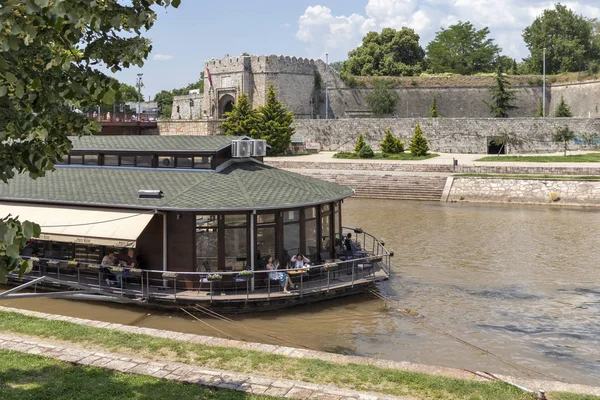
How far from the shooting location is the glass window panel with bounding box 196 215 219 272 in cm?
1390

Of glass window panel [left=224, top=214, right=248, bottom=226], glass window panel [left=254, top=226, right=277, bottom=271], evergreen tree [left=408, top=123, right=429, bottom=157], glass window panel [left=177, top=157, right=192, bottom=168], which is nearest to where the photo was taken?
glass window panel [left=224, top=214, right=248, bottom=226]

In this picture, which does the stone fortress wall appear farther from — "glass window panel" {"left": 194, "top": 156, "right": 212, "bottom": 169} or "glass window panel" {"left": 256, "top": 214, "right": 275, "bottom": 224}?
"glass window panel" {"left": 256, "top": 214, "right": 275, "bottom": 224}

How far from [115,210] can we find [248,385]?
298 inches

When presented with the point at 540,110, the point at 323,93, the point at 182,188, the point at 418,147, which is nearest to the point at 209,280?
the point at 182,188

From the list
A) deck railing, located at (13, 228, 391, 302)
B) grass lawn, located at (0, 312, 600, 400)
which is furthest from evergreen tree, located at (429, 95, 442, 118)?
grass lawn, located at (0, 312, 600, 400)

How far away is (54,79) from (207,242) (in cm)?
828

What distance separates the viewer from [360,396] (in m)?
8.07

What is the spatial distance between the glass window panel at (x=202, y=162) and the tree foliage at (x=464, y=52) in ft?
202

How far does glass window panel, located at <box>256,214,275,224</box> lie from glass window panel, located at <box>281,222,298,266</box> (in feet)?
1.25

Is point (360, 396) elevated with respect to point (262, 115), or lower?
lower

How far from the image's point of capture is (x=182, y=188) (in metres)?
14.9

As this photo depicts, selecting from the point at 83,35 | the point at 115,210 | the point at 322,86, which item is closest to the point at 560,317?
the point at 115,210

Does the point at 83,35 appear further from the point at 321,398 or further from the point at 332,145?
the point at 332,145

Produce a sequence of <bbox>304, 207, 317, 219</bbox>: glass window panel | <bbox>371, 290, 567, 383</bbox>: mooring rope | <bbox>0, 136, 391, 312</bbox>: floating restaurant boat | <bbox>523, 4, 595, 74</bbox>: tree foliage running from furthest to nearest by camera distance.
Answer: <bbox>523, 4, 595, 74</bbox>: tree foliage, <bbox>304, 207, 317, 219</bbox>: glass window panel, <bbox>0, 136, 391, 312</bbox>: floating restaurant boat, <bbox>371, 290, 567, 383</bbox>: mooring rope
